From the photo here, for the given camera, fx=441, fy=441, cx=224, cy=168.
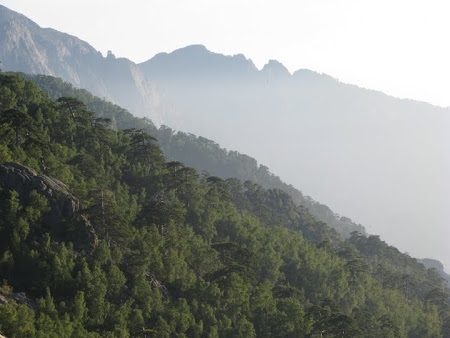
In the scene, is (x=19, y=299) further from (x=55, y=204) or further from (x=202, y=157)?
(x=202, y=157)

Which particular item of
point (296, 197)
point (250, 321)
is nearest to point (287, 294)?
point (250, 321)

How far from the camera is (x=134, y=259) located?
42.8 m

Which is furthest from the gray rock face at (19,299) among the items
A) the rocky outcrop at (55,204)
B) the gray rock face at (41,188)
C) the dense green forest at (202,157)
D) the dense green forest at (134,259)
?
the dense green forest at (202,157)

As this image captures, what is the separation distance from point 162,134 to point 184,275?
484 feet

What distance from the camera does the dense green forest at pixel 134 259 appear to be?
36188 millimetres

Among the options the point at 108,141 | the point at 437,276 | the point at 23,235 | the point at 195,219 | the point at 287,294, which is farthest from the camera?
the point at 437,276

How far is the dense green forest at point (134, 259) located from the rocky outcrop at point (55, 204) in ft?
0.31

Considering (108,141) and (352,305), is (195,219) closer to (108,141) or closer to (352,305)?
(108,141)

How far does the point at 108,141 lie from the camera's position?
71.9 meters

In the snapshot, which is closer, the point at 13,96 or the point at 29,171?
the point at 29,171

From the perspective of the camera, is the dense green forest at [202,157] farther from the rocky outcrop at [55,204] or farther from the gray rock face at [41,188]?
the rocky outcrop at [55,204]

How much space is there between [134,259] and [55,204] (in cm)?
906

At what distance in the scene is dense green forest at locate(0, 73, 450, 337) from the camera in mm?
36188

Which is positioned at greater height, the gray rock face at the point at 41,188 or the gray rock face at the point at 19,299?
the gray rock face at the point at 41,188
